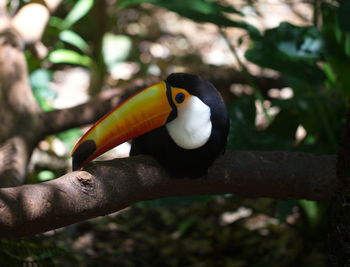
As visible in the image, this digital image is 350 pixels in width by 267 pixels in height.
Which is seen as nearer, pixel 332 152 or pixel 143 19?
pixel 332 152

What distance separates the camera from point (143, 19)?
526 centimetres

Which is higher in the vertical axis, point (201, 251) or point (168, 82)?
point (168, 82)

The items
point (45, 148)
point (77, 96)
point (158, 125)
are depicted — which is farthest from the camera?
point (77, 96)

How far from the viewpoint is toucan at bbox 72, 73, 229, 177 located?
1.46 m

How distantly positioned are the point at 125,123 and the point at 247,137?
2.68 feet

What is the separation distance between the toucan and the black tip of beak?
0.03ft

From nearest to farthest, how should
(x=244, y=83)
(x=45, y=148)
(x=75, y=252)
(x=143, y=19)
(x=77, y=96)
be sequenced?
1. (x=75, y=252)
2. (x=45, y=148)
3. (x=244, y=83)
4. (x=77, y=96)
5. (x=143, y=19)

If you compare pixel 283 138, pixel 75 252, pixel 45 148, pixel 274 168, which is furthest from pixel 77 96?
pixel 274 168

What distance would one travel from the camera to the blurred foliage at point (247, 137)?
218cm

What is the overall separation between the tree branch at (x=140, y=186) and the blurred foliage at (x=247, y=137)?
43 cm

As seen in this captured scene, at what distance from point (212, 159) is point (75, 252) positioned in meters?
1.39

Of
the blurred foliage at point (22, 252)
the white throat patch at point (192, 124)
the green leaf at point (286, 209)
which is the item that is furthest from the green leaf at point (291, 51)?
the blurred foliage at point (22, 252)

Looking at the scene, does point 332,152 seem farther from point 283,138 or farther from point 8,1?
point 8,1

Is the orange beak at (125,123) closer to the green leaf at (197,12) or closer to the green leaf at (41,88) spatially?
the green leaf at (197,12)
